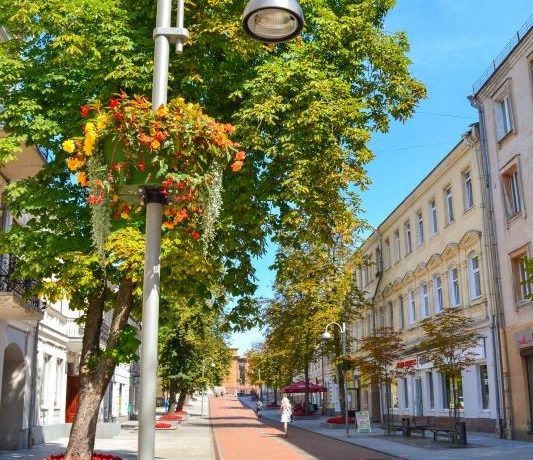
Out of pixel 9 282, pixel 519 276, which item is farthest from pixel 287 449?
pixel 9 282

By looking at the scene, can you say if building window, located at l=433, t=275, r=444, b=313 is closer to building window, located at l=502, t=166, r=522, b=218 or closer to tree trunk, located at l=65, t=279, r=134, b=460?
building window, located at l=502, t=166, r=522, b=218

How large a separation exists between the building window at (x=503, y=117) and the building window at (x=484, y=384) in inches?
360

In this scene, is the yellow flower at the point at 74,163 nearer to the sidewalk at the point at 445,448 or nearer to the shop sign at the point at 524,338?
the sidewalk at the point at 445,448

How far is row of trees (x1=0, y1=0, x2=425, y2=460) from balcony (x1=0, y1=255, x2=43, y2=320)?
18.7ft

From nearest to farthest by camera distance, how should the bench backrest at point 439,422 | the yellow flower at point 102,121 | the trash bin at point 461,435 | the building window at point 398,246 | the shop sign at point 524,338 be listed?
the yellow flower at point 102,121, the trash bin at point 461,435, the shop sign at point 524,338, the bench backrest at point 439,422, the building window at point 398,246

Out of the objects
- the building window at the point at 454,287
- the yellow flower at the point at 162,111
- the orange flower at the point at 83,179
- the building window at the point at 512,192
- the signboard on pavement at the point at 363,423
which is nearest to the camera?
the yellow flower at the point at 162,111

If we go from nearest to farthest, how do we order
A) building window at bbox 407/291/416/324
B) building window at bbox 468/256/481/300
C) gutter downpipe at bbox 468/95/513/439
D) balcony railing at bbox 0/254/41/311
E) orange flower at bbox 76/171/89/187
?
orange flower at bbox 76/171/89/187
balcony railing at bbox 0/254/41/311
gutter downpipe at bbox 468/95/513/439
building window at bbox 468/256/481/300
building window at bbox 407/291/416/324

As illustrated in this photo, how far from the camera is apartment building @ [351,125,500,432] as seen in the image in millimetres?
25984

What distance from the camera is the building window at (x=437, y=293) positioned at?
3172 centimetres

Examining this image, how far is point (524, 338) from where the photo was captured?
2209 centimetres

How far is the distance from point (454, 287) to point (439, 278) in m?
2.19

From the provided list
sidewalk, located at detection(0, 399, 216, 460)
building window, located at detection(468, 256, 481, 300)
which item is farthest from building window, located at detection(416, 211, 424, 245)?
sidewalk, located at detection(0, 399, 216, 460)

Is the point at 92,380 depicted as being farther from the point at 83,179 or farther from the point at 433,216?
the point at 433,216

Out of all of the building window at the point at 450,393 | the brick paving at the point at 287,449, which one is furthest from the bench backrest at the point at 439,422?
the brick paving at the point at 287,449
